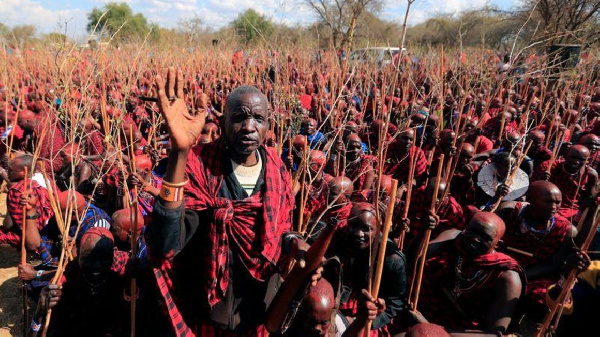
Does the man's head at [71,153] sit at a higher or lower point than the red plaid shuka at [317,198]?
higher

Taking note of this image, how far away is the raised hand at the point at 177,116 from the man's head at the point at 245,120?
32cm

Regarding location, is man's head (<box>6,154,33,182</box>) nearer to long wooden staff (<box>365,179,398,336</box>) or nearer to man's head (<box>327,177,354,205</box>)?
man's head (<box>327,177,354,205</box>)

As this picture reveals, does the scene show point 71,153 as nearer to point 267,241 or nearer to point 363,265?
point 267,241

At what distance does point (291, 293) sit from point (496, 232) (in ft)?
5.01

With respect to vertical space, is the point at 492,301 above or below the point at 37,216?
below

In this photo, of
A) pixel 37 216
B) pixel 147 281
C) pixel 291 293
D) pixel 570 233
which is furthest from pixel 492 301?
pixel 37 216

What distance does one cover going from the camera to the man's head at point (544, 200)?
2.91 metres

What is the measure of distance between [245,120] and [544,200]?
2633 mm

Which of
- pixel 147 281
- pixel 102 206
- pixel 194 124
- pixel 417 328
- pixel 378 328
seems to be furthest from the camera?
pixel 102 206

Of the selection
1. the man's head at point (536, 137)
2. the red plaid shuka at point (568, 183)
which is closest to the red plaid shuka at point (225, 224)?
the red plaid shuka at point (568, 183)

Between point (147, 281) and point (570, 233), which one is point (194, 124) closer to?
point (147, 281)

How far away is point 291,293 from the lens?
5.41 ft

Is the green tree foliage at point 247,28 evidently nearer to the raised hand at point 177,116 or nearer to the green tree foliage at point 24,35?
the raised hand at point 177,116

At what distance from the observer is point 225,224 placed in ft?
4.97
